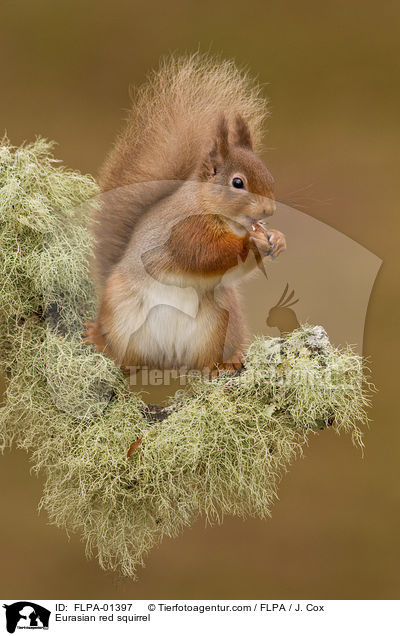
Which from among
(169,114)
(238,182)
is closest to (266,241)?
(238,182)

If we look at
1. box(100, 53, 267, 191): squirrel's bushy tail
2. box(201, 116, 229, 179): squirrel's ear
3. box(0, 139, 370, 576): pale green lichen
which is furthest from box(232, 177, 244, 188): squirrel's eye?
box(0, 139, 370, 576): pale green lichen

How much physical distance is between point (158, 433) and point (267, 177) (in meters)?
0.52

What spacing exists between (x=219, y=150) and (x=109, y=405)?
533 millimetres

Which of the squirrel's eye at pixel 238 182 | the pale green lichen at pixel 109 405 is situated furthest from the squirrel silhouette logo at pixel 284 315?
the squirrel's eye at pixel 238 182

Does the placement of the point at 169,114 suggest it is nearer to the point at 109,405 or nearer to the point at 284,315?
the point at 284,315

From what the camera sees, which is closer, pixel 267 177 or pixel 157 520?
pixel 267 177

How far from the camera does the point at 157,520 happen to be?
5.53ft

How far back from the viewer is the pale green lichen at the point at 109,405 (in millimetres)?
1557

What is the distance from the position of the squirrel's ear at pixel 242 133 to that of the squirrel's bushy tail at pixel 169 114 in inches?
3.9

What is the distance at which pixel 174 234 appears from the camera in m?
1.65

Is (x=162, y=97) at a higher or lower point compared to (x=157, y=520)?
higher
